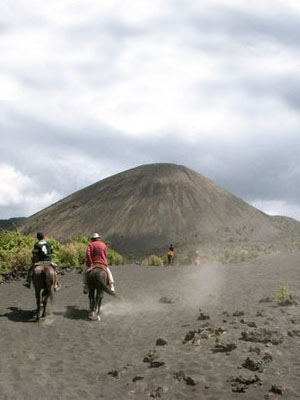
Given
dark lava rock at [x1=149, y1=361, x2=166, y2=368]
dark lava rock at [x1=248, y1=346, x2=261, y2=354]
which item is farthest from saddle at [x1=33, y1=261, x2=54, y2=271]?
dark lava rock at [x1=248, y1=346, x2=261, y2=354]

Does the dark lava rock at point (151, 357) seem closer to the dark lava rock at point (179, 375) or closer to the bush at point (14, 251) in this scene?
the dark lava rock at point (179, 375)

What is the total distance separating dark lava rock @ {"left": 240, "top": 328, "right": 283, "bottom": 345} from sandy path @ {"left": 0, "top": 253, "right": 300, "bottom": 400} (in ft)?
0.43

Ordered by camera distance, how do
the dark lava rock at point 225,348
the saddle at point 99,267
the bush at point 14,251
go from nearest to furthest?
1. the dark lava rock at point 225,348
2. the saddle at point 99,267
3. the bush at point 14,251

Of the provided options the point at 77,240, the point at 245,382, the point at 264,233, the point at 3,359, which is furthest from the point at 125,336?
the point at 264,233

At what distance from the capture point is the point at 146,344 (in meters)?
12.0

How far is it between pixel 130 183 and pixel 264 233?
2589cm

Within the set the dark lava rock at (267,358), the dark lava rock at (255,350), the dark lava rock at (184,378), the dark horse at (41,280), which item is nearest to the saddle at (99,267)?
the dark horse at (41,280)

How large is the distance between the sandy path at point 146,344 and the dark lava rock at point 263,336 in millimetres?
130

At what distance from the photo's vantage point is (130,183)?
94500 millimetres

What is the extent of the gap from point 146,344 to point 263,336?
2.70 m

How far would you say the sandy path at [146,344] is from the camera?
8734 mm

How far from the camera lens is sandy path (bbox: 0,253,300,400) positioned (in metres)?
8.73

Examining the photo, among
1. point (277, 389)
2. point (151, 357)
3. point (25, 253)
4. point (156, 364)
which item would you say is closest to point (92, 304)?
point (151, 357)

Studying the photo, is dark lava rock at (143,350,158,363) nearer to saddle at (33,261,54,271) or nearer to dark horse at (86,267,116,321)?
dark horse at (86,267,116,321)
